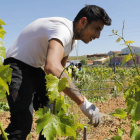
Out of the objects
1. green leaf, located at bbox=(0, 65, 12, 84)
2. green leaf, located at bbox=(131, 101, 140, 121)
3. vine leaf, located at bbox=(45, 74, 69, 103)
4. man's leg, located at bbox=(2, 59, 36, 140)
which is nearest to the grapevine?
green leaf, located at bbox=(131, 101, 140, 121)

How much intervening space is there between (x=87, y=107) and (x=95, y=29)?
0.72 m

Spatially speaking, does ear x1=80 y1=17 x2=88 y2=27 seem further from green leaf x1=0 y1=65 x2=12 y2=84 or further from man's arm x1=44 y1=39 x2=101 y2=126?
green leaf x1=0 y1=65 x2=12 y2=84

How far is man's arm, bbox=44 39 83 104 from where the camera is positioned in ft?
4.48

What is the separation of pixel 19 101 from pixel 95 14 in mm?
1022

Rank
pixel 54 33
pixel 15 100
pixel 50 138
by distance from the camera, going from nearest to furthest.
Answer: pixel 50 138
pixel 54 33
pixel 15 100

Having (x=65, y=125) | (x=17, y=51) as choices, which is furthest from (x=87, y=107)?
(x=17, y=51)

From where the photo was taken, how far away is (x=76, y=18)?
1.92 meters

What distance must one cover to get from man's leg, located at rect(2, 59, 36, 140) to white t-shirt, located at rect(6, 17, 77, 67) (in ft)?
0.29

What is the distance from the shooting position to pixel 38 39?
1.76 metres

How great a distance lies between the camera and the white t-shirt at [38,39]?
1625 mm

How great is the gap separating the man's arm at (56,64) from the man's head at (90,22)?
38 centimetres

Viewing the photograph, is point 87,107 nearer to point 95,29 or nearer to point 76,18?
point 95,29

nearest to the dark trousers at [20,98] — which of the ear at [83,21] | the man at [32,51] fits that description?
the man at [32,51]

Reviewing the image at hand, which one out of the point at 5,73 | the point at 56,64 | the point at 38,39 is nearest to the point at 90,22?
the point at 38,39
